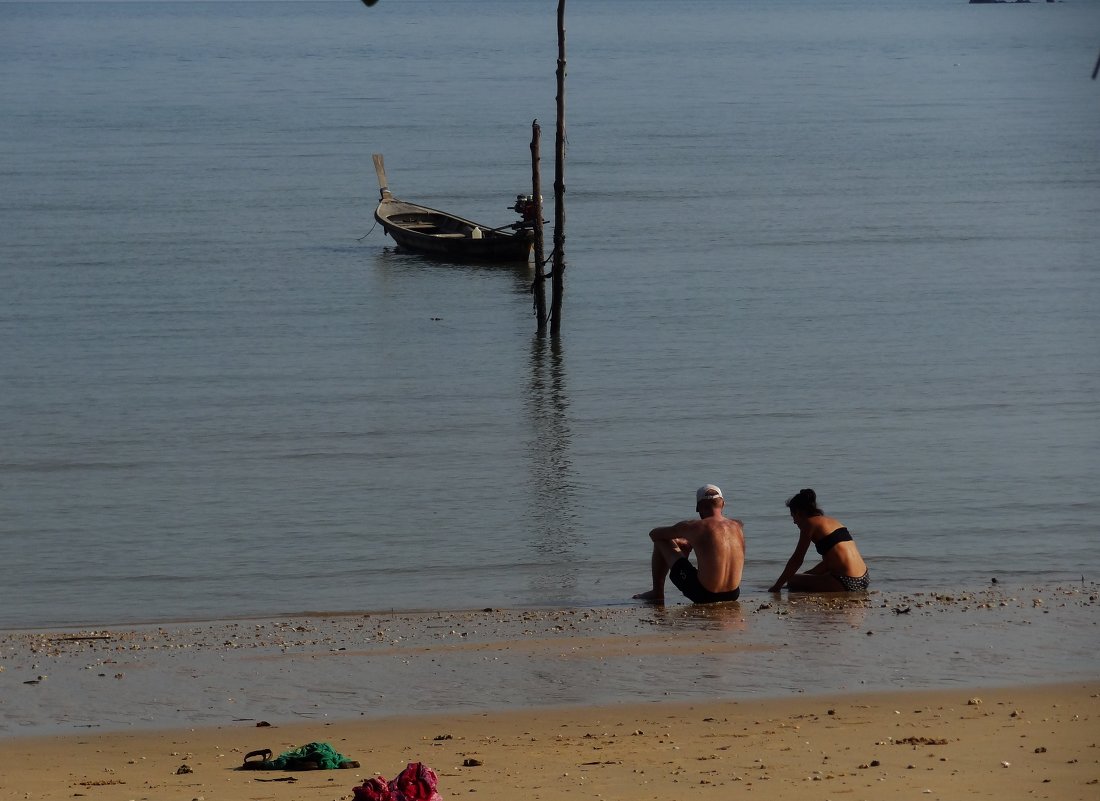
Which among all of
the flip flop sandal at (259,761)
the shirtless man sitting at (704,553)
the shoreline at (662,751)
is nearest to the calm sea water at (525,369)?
the shirtless man sitting at (704,553)

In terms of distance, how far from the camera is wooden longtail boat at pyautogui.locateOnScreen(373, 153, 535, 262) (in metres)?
32.8

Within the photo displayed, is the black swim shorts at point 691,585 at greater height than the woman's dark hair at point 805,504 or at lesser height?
lesser

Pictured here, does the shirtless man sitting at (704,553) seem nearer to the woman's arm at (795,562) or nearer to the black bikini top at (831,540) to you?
the woman's arm at (795,562)

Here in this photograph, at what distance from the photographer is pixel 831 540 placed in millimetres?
11227

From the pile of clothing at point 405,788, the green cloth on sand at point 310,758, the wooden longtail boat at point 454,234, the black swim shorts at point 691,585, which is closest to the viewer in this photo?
the pile of clothing at point 405,788

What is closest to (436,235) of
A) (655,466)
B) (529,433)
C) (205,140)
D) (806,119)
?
(529,433)

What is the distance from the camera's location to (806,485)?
15852 millimetres

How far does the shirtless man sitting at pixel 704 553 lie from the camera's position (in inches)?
422

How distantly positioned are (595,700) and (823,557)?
10.8 feet

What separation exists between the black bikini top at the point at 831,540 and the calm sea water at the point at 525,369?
3.11 ft

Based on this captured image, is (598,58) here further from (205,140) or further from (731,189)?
(731,189)

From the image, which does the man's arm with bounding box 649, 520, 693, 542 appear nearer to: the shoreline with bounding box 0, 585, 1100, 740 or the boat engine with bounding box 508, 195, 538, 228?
the shoreline with bounding box 0, 585, 1100, 740

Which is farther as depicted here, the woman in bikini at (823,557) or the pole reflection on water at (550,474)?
the pole reflection on water at (550,474)

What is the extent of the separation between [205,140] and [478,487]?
51.3 metres
